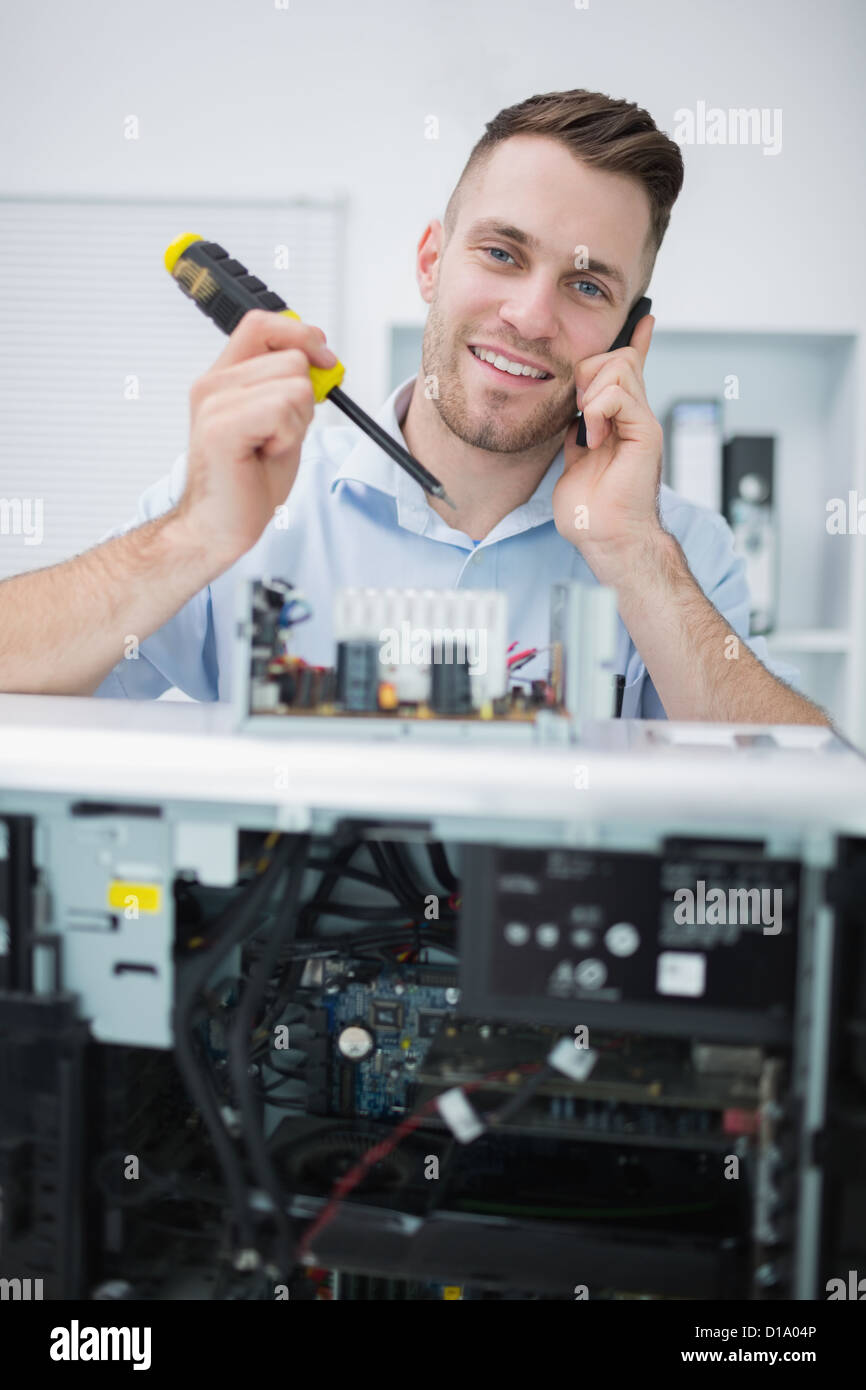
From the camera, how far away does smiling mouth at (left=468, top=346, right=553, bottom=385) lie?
1.33m

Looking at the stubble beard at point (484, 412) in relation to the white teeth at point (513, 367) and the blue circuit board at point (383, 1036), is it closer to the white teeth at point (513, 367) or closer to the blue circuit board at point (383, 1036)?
the white teeth at point (513, 367)

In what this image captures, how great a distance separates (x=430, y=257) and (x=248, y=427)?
2.69ft

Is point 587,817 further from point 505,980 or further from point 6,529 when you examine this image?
point 6,529

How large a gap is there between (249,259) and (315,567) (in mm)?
1367

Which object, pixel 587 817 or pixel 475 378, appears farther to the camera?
pixel 475 378

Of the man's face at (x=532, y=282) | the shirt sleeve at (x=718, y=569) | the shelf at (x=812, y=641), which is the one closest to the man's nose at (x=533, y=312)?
the man's face at (x=532, y=282)

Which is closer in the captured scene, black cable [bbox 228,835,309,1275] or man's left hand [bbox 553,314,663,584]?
black cable [bbox 228,835,309,1275]

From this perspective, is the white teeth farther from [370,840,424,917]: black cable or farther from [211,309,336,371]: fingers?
[370,840,424,917]: black cable

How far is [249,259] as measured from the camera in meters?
2.44

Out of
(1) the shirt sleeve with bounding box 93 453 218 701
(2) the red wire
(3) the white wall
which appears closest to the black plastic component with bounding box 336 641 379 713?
(2) the red wire

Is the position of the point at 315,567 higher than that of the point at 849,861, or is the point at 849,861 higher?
the point at 315,567

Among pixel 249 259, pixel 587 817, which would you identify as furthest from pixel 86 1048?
pixel 249 259

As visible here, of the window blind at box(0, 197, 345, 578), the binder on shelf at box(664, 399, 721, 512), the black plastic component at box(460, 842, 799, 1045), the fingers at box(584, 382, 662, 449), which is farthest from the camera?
the window blind at box(0, 197, 345, 578)

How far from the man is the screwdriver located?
0.27 ft
